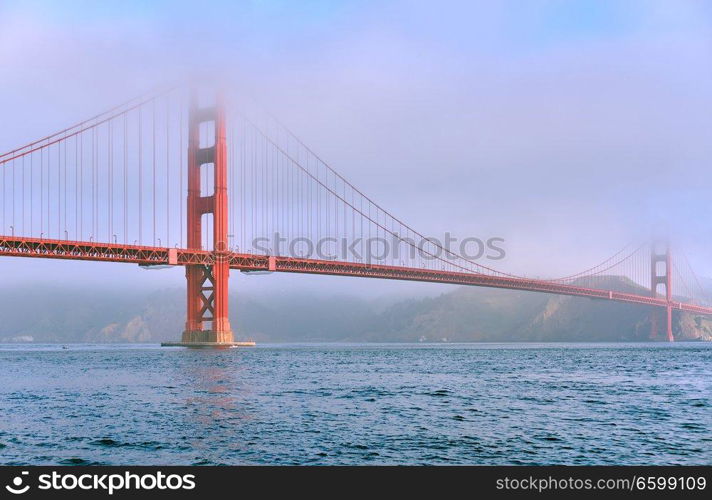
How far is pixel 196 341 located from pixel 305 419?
6718cm

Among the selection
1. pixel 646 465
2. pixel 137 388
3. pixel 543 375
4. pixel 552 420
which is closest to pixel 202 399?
pixel 137 388

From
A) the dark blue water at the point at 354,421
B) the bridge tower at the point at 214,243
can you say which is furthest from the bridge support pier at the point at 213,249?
the dark blue water at the point at 354,421

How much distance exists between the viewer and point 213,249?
87.4m

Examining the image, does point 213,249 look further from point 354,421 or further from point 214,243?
point 354,421

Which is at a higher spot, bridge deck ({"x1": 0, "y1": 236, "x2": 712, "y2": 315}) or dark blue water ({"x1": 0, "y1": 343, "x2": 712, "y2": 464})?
bridge deck ({"x1": 0, "y1": 236, "x2": 712, "y2": 315})

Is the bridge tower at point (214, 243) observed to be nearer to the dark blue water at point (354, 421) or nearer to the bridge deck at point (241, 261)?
the bridge deck at point (241, 261)

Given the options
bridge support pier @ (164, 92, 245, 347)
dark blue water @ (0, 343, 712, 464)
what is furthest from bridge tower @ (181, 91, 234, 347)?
dark blue water @ (0, 343, 712, 464)

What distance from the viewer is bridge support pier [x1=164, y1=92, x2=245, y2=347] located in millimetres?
87500

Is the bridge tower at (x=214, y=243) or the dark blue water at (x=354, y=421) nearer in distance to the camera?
the dark blue water at (x=354, y=421)

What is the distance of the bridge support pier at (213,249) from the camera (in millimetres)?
87500

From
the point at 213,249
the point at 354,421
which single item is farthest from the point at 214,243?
the point at 354,421

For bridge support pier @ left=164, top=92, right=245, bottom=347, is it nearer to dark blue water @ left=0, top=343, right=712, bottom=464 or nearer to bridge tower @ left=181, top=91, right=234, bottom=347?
bridge tower @ left=181, top=91, right=234, bottom=347

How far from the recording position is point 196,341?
8900cm

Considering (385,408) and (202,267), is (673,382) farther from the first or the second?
(202,267)
